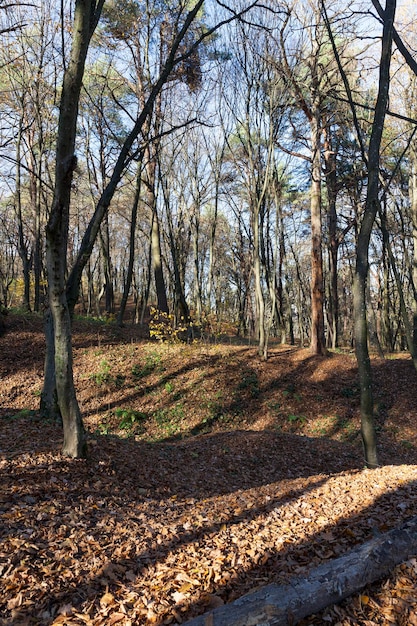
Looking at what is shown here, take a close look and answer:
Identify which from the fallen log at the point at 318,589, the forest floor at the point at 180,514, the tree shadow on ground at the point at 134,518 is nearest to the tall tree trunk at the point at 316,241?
the forest floor at the point at 180,514

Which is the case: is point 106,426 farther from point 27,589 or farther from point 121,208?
point 121,208

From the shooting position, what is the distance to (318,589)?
2.32 meters

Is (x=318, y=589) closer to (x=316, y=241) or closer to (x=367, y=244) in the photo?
(x=367, y=244)

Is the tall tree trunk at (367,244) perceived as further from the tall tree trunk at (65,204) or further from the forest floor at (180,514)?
the tall tree trunk at (65,204)

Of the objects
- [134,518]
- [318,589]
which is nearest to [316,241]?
[134,518]

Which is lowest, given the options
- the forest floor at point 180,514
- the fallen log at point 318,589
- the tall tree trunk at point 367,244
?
the forest floor at point 180,514

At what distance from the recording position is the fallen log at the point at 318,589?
6.88 feet

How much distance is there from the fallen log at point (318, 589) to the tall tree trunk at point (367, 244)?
10.2ft

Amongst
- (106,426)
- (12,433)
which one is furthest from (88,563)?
(106,426)

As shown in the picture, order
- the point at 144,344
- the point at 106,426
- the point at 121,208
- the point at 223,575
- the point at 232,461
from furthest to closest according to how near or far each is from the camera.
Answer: the point at 121,208 → the point at 144,344 → the point at 106,426 → the point at 232,461 → the point at 223,575

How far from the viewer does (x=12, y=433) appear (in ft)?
18.4

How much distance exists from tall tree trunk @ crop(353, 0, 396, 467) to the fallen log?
3.11 meters

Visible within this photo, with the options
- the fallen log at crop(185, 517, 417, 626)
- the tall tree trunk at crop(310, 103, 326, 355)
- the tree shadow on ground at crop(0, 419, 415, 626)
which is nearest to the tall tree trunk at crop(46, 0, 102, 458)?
the tree shadow on ground at crop(0, 419, 415, 626)

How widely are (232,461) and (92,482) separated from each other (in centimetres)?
306
